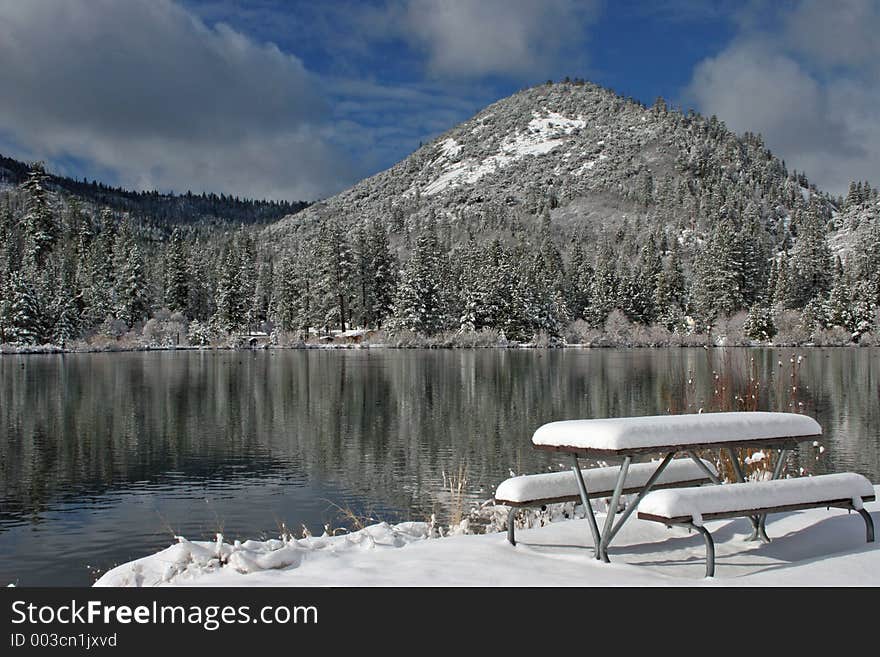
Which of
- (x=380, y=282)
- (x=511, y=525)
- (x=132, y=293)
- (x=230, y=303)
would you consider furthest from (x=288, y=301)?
(x=511, y=525)

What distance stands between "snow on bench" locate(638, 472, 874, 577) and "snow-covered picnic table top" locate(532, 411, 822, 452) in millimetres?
373

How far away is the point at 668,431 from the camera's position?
572 centimetres

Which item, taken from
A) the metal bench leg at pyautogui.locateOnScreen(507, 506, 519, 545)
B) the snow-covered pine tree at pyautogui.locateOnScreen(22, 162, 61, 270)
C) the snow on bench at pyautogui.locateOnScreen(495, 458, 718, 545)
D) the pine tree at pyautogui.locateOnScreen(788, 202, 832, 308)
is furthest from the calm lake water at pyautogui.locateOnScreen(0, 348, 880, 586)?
the pine tree at pyautogui.locateOnScreen(788, 202, 832, 308)

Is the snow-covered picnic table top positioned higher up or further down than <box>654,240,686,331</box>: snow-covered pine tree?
further down

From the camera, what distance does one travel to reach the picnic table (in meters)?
5.55

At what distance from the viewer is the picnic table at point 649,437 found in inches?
219

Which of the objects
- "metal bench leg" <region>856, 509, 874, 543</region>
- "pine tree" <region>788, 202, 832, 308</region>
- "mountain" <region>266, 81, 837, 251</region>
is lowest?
"metal bench leg" <region>856, 509, 874, 543</region>

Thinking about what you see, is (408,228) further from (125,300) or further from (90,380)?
(90,380)

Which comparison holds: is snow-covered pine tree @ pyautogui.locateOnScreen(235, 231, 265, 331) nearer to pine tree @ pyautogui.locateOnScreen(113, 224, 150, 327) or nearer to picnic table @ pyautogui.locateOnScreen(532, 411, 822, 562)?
pine tree @ pyautogui.locateOnScreen(113, 224, 150, 327)

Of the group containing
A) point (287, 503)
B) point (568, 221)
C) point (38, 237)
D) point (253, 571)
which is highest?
point (568, 221)

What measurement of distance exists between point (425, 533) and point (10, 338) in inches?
2513

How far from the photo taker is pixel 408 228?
160m

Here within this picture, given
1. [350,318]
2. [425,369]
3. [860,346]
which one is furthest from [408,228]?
[425,369]

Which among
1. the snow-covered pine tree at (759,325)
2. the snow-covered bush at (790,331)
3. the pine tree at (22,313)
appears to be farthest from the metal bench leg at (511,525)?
the snow-covered bush at (790,331)
